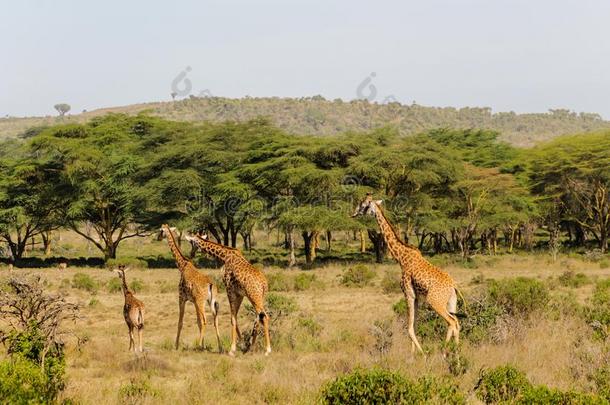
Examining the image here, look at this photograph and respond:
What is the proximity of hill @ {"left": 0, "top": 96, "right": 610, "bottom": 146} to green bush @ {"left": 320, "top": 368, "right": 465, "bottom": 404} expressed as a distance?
4862 inches

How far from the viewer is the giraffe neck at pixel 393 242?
10695 millimetres

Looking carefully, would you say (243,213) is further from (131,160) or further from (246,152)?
(131,160)

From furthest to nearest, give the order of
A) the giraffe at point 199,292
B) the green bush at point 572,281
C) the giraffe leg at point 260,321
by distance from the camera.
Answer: the green bush at point 572,281 < the giraffe at point 199,292 < the giraffe leg at point 260,321

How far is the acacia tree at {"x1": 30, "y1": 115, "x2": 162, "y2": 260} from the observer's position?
37.6m

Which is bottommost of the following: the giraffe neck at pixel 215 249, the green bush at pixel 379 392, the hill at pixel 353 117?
the green bush at pixel 379 392

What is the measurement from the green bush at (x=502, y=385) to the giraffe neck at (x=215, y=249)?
5.69 metres

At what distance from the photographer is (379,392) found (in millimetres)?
7062

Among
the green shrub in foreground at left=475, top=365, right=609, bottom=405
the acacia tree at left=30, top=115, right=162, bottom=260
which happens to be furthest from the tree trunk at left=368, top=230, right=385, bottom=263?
the green shrub in foreground at left=475, top=365, right=609, bottom=405

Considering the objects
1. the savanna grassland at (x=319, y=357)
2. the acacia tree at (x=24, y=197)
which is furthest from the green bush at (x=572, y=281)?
the acacia tree at (x=24, y=197)

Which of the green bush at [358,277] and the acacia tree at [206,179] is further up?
the acacia tree at [206,179]

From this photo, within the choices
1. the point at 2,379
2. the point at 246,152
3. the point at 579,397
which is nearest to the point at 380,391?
the point at 579,397

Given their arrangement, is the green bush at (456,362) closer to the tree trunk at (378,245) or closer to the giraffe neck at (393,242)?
the giraffe neck at (393,242)

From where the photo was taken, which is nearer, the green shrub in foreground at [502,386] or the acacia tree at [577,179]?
the green shrub in foreground at [502,386]

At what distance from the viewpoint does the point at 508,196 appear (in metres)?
41.3
